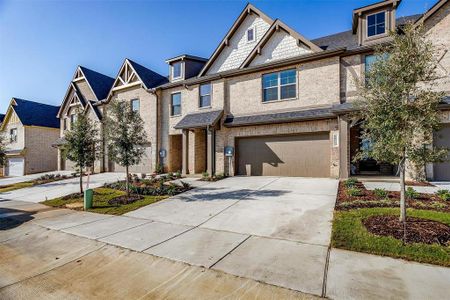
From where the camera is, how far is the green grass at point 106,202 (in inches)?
357

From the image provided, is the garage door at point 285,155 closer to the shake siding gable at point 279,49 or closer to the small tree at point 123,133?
the shake siding gable at point 279,49

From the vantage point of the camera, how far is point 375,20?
1297 centimetres

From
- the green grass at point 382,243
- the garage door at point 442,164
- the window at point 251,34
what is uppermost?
the window at point 251,34

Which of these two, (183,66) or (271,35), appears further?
(183,66)

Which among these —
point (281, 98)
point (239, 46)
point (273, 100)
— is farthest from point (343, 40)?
point (239, 46)

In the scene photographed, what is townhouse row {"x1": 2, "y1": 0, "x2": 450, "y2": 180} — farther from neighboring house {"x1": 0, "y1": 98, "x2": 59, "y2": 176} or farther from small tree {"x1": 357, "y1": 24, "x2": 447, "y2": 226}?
neighboring house {"x1": 0, "y1": 98, "x2": 59, "y2": 176}

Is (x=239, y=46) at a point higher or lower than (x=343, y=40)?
higher

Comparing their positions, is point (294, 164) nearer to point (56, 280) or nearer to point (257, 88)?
point (257, 88)

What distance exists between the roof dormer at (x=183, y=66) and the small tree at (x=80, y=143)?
9.31m

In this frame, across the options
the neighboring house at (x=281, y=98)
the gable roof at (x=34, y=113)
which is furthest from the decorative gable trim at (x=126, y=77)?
the gable roof at (x=34, y=113)

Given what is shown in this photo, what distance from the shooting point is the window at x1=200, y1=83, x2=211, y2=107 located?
17594 millimetres

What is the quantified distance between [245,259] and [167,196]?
6960 millimetres

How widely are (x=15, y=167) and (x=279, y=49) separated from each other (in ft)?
106

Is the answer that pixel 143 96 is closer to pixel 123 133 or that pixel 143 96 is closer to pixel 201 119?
pixel 201 119
